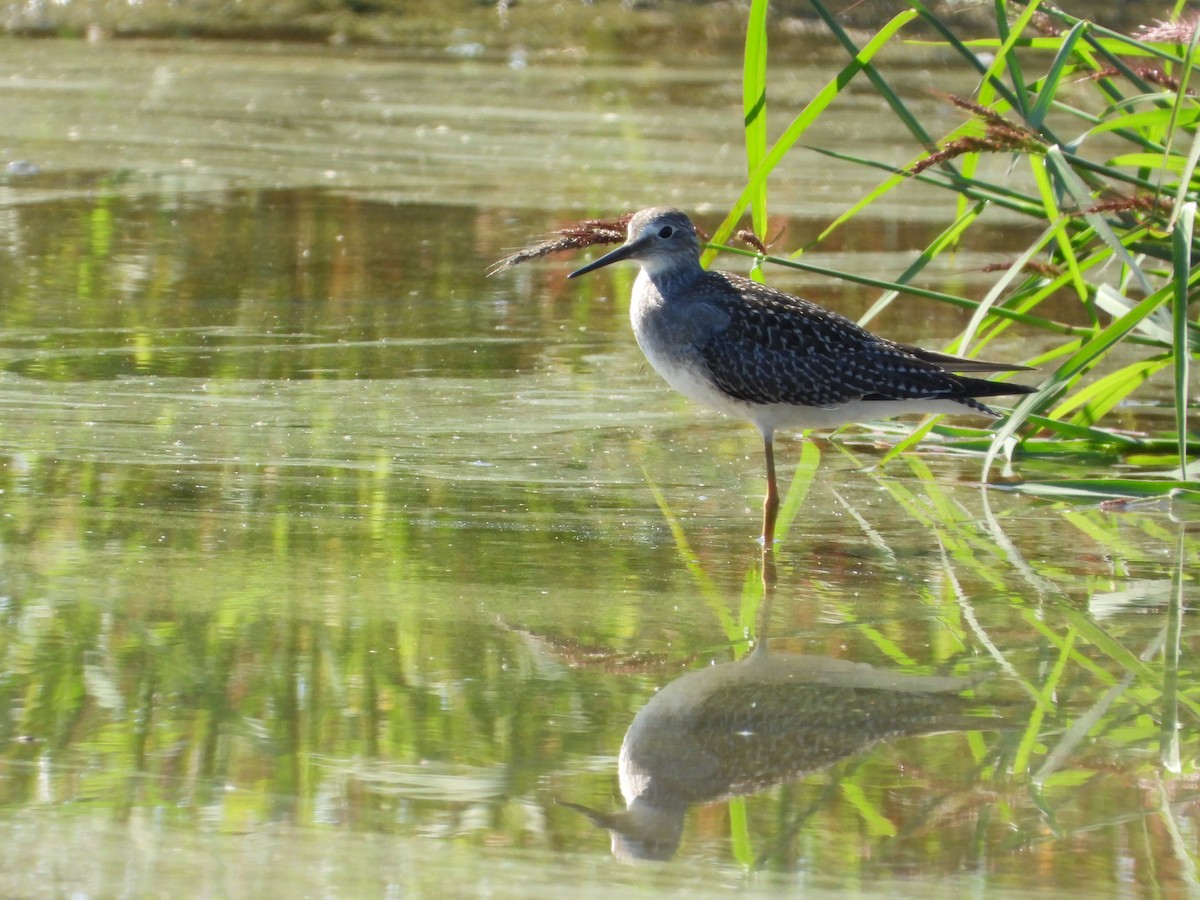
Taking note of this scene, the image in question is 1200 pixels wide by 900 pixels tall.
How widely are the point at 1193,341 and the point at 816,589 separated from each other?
173 centimetres

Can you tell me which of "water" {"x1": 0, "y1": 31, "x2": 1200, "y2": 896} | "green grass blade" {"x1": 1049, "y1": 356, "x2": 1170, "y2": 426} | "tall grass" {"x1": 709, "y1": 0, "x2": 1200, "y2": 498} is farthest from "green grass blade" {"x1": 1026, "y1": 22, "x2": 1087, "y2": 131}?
"water" {"x1": 0, "y1": 31, "x2": 1200, "y2": 896}

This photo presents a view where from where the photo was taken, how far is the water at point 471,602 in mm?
3223

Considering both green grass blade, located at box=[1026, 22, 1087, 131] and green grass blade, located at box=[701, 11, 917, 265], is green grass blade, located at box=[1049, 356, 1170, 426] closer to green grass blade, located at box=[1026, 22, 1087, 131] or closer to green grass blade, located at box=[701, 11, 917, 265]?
green grass blade, located at box=[1026, 22, 1087, 131]

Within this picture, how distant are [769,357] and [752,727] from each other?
86.0 inches

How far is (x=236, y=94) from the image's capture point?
532 inches

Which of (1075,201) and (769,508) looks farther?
(769,508)

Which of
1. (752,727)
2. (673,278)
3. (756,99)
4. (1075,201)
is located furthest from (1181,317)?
(673,278)

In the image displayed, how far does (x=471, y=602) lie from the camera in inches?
178

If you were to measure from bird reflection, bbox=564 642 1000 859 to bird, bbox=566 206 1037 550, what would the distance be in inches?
61.2

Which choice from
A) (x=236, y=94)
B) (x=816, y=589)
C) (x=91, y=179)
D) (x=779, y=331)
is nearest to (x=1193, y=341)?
(x=779, y=331)

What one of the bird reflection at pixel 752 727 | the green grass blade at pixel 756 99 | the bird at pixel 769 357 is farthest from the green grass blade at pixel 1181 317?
the green grass blade at pixel 756 99

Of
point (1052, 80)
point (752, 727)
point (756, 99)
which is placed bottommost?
point (752, 727)

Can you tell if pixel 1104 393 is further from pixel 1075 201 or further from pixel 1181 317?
pixel 1181 317

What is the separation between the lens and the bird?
579 centimetres
